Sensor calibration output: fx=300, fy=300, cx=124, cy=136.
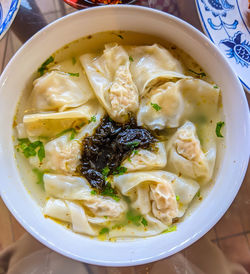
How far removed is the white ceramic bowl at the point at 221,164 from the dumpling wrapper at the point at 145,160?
0.35m

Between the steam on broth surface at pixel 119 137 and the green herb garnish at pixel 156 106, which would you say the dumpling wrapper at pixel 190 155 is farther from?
the green herb garnish at pixel 156 106

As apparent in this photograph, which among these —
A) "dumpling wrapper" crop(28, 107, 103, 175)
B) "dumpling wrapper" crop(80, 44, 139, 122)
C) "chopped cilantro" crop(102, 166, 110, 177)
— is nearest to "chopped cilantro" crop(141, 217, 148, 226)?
"chopped cilantro" crop(102, 166, 110, 177)

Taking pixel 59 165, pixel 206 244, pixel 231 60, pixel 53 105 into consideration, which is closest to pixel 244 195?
pixel 206 244

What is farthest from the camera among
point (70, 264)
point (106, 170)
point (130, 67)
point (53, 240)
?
point (70, 264)

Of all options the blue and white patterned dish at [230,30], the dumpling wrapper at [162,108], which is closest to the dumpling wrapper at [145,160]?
the dumpling wrapper at [162,108]

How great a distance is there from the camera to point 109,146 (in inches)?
72.1

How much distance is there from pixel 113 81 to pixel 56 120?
0.43 m

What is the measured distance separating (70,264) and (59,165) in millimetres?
752

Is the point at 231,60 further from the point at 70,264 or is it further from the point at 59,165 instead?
the point at 70,264

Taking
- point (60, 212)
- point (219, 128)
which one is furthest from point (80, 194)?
point (219, 128)

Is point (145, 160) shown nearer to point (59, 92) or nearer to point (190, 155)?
point (190, 155)

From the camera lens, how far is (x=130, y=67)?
1908 millimetres

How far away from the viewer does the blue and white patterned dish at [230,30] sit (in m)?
1.95

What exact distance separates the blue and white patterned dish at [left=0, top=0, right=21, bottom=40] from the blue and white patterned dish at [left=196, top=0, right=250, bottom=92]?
1.15 meters
